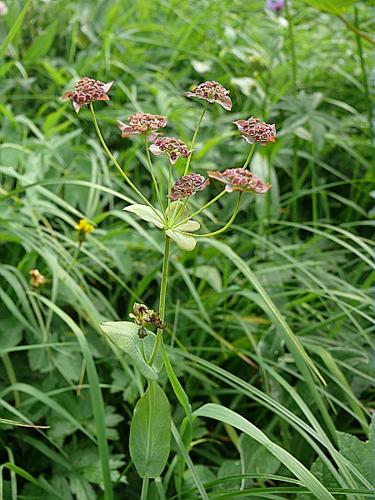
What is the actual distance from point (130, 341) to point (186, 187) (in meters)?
0.14

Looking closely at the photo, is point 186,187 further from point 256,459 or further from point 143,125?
point 256,459

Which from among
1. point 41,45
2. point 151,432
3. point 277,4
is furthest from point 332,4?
point 41,45

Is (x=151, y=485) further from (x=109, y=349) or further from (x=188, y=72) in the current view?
(x=188, y=72)

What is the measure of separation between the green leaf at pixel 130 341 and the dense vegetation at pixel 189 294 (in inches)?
2.1

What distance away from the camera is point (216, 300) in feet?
3.70

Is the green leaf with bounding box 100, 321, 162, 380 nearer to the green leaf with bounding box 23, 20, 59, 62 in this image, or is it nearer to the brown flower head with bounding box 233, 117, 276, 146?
the brown flower head with bounding box 233, 117, 276, 146

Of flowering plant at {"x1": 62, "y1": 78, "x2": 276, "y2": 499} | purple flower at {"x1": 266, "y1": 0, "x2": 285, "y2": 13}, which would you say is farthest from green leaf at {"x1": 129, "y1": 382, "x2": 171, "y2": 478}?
purple flower at {"x1": 266, "y1": 0, "x2": 285, "y2": 13}

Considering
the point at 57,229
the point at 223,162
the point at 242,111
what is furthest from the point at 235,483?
the point at 242,111

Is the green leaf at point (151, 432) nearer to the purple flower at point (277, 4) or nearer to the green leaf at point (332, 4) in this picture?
the green leaf at point (332, 4)

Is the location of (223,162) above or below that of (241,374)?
above

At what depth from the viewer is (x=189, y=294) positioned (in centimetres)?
122

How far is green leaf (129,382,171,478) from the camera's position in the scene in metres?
0.65

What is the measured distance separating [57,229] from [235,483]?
1.97ft

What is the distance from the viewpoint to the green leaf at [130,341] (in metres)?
0.61
